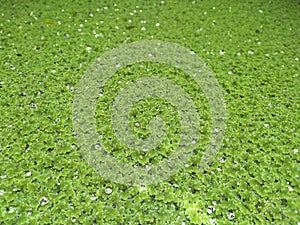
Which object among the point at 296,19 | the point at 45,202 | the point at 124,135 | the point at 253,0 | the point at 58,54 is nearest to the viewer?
the point at 45,202

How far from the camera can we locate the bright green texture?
1661 millimetres

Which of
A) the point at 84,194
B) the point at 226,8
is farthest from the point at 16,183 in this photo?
the point at 226,8

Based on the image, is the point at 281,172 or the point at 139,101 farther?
the point at 139,101

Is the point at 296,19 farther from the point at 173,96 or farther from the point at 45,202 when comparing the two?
the point at 45,202

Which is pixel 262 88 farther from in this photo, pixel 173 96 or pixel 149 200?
pixel 149 200

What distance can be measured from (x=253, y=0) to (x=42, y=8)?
2.17 metres

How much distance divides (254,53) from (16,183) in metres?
2.04

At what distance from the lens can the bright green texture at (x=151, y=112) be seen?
1.66 meters

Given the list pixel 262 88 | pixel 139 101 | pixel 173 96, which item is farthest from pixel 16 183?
pixel 262 88

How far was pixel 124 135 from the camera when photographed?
2014mm

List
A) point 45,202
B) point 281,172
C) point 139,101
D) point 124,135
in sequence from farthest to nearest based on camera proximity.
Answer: point 139,101 → point 124,135 → point 281,172 → point 45,202

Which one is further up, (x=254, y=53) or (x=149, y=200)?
(x=254, y=53)

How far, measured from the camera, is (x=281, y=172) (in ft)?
6.03

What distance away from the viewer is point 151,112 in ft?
7.09
